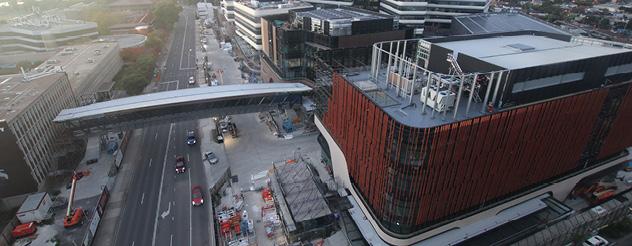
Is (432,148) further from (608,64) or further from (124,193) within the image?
(124,193)

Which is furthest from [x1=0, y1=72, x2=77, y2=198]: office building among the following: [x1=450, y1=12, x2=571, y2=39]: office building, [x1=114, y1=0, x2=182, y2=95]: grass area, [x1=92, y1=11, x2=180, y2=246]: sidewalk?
[x1=450, y1=12, x2=571, y2=39]: office building

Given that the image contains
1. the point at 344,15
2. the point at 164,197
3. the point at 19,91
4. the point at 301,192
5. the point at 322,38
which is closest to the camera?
the point at 301,192

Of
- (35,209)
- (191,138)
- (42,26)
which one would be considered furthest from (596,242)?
(42,26)

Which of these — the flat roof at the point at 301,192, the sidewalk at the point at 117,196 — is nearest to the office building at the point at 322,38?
the flat roof at the point at 301,192

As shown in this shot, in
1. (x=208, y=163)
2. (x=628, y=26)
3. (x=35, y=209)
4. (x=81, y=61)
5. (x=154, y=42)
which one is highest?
(x=628, y=26)

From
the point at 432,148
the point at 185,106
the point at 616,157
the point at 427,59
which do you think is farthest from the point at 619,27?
the point at 185,106

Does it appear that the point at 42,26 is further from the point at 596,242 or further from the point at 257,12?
the point at 596,242

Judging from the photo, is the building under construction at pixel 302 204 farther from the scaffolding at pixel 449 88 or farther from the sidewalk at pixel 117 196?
the sidewalk at pixel 117 196

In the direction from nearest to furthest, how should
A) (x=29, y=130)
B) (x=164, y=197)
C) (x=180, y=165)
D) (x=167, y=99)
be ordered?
(x=29, y=130), (x=164, y=197), (x=180, y=165), (x=167, y=99)
